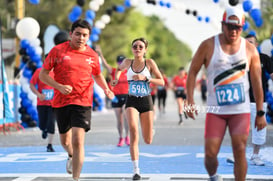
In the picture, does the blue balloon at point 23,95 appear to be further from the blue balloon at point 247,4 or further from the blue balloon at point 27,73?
the blue balloon at point 247,4

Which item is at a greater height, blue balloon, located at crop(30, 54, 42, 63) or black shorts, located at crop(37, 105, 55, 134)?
blue balloon, located at crop(30, 54, 42, 63)

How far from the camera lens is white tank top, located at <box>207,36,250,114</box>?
612 cm

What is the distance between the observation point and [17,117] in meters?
17.8

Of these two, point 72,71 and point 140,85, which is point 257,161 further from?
point 72,71

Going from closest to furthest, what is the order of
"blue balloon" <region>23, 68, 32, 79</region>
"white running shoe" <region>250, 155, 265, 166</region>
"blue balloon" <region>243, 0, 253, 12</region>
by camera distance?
"white running shoe" <region>250, 155, 265, 166</region> < "blue balloon" <region>23, 68, 32, 79</region> < "blue balloon" <region>243, 0, 253, 12</region>

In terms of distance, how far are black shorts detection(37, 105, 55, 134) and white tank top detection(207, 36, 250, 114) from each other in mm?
5881

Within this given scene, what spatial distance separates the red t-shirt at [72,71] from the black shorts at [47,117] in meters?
4.27

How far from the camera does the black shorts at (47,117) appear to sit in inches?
456

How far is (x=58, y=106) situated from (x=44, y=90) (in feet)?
14.5

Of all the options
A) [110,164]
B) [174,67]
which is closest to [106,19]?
[110,164]

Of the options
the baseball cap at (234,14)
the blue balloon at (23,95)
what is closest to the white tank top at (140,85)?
the baseball cap at (234,14)

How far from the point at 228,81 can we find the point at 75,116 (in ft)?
6.49

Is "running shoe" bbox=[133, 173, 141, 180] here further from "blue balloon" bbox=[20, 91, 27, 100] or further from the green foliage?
the green foliage

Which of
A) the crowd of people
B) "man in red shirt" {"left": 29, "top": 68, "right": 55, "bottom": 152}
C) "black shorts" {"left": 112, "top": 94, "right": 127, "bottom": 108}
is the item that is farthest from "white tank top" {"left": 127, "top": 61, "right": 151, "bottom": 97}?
"black shorts" {"left": 112, "top": 94, "right": 127, "bottom": 108}
